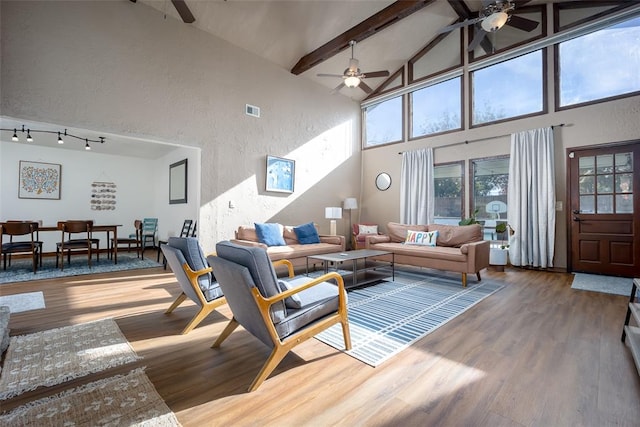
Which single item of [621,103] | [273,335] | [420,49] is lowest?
[273,335]

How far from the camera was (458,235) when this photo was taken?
472cm

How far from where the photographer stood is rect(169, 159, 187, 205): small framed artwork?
6191 mm

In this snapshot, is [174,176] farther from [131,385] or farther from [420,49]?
[420,49]

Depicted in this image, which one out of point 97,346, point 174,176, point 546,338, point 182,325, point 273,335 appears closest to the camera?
point 273,335

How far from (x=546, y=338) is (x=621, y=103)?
4.50 meters

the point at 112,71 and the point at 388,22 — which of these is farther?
the point at 388,22

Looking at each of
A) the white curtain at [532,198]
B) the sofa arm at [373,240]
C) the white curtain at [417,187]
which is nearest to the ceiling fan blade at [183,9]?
the sofa arm at [373,240]

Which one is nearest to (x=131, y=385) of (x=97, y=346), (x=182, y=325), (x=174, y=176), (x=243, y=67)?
(x=97, y=346)

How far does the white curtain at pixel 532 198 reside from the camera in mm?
4988

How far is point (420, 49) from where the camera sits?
6711 millimetres

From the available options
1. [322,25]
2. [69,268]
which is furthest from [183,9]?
[69,268]

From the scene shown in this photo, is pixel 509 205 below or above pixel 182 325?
above

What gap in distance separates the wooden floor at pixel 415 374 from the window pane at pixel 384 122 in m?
5.28

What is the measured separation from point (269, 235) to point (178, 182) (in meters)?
2.98
